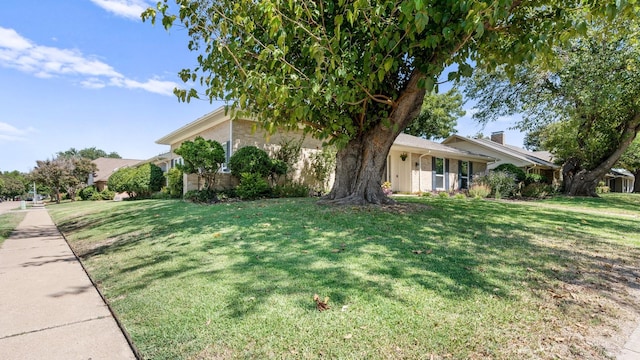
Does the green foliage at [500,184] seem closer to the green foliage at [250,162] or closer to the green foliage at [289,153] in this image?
the green foliage at [289,153]

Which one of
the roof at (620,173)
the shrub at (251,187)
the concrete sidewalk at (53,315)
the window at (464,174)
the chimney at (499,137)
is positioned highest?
the chimney at (499,137)

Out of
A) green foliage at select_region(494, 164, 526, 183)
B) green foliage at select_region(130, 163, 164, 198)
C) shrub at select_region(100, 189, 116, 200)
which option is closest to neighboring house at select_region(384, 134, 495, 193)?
green foliage at select_region(494, 164, 526, 183)

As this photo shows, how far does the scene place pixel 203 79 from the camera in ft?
22.6

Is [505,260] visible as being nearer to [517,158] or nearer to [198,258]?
[198,258]

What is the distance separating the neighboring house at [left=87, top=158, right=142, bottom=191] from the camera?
35188mm

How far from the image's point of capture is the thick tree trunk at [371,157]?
786 cm

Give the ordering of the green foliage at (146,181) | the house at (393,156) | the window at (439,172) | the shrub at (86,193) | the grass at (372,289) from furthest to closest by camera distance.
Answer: the shrub at (86,193), the window at (439,172), the green foliage at (146,181), the house at (393,156), the grass at (372,289)

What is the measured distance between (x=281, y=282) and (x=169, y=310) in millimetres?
1144

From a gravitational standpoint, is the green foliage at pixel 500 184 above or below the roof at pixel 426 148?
below

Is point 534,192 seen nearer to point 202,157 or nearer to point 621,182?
point 202,157

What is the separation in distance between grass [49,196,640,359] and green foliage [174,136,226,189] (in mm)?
6224

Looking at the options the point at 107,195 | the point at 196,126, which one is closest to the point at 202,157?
the point at 196,126

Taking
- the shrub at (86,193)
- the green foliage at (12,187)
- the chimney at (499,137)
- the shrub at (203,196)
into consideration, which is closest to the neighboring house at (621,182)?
the chimney at (499,137)

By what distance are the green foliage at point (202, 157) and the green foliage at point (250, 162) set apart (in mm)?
572
